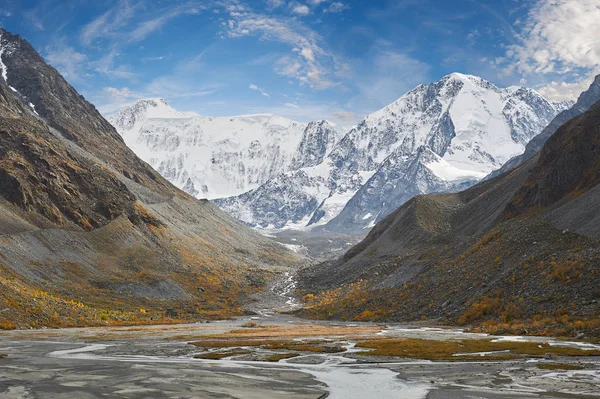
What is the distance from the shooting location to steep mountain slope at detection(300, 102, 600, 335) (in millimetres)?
60162

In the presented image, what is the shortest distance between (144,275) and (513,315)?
101 meters

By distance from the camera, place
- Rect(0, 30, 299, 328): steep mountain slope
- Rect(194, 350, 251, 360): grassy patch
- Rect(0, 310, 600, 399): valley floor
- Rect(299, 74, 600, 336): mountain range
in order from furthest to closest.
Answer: Rect(0, 30, 299, 328): steep mountain slope → Rect(299, 74, 600, 336): mountain range → Rect(194, 350, 251, 360): grassy patch → Rect(0, 310, 600, 399): valley floor

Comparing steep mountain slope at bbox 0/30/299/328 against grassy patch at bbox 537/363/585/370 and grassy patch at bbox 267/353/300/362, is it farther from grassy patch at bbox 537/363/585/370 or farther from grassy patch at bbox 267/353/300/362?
grassy patch at bbox 537/363/585/370

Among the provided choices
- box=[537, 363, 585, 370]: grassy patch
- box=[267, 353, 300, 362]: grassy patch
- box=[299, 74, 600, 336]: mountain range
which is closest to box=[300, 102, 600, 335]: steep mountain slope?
box=[299, 74, 600, 336]: mountain range

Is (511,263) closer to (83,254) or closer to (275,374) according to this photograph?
(275,374)

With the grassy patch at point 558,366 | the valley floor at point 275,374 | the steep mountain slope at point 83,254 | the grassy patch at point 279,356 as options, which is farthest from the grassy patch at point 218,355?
the steep mountain slope at point 83,254

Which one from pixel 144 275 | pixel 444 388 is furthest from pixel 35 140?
pixel 444 388

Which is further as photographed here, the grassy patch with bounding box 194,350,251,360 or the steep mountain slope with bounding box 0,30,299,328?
the steep mountain slope with bounding box 0,30,299,328

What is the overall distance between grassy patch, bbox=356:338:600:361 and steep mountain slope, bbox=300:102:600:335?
30.2 ft

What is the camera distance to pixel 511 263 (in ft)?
259

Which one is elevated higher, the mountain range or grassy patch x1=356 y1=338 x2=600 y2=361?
the mountain range

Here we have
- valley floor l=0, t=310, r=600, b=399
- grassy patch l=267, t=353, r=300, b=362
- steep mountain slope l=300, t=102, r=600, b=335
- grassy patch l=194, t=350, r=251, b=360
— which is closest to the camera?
valley floor l=0, t=310, r=600, b=399

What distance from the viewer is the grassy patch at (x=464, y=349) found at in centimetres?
3681

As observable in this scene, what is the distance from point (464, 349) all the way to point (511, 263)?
41.1m
